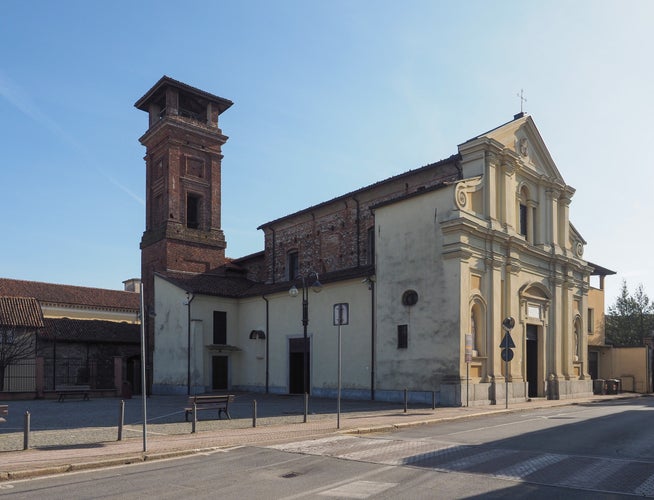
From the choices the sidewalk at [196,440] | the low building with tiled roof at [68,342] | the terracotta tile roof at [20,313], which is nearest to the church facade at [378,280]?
the sidewalk at [196,440]

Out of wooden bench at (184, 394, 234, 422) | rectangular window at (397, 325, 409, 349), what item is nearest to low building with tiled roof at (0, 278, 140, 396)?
rectangular window at (397, 325, 409, 349)

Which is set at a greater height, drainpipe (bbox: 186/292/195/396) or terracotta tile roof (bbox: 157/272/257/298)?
terracotta tile roof (bbox: 157/272/257/298)

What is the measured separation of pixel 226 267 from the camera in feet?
130

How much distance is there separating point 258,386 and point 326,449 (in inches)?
870

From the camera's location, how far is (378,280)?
86.1 feet

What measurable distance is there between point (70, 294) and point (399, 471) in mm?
44209

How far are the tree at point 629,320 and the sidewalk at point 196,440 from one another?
44526mm

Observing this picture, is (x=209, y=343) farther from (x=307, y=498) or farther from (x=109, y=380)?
(x=307, y=498)

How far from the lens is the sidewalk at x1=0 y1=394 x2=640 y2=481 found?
400 inches

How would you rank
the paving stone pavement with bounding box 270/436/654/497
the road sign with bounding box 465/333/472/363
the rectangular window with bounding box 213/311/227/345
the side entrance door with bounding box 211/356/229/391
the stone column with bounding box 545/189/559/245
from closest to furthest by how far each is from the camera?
the paving stone pavement with bounding box 270/436/654/497
the road sign with bounding box 465/333/472/363
the stone column with bounding box 545/189/559/245
the side entrance door with bounding box 211/356/229/391
the rectangular window with bounding box 213/311/227/345

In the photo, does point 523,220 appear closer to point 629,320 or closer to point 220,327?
point 220,327

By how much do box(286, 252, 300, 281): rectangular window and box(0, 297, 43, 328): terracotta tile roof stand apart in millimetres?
15593

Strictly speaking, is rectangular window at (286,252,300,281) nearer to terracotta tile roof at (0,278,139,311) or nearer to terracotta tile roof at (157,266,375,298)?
terracotta tile roof at (157,266,375,298)

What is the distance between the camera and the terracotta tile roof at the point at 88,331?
38094 mm
